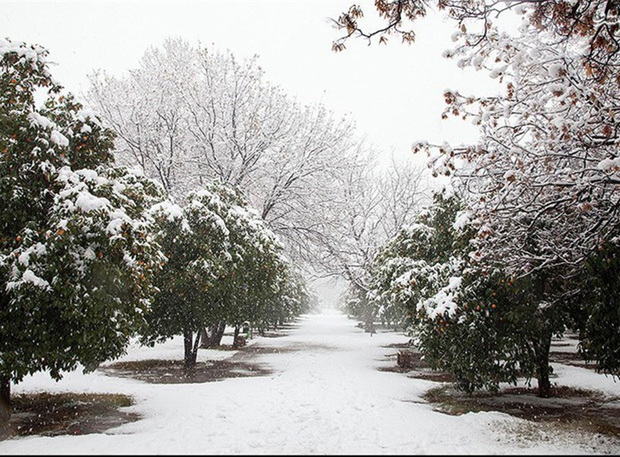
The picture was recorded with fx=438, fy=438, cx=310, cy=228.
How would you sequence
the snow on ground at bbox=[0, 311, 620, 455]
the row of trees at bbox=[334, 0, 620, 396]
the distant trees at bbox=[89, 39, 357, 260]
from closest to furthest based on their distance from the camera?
the snow on ground at bbox=[0, 311, 620, 455] → the row of trees at bbox=[334, 0, 620, 396] → the distant trees at bbox=[89, 39, 357, 260]

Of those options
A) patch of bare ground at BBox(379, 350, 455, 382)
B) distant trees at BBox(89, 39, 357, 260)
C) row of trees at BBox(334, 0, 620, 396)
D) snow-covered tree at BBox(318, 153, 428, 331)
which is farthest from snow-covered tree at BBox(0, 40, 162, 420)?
snow-covered tree at BBox(318, 153, 428, 331)

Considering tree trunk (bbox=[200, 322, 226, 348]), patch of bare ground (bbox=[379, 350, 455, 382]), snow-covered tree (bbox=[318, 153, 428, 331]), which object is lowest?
patch of bare ground (bbox=[379, 350, 455, 382])

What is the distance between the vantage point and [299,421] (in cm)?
649

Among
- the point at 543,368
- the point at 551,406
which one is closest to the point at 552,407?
the point at 551,406

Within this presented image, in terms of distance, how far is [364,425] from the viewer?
618 cm

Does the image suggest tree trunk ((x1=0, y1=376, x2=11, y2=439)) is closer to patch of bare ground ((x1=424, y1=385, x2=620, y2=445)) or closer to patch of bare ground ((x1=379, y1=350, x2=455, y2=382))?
patch of bare ground ((x1=424, y1=385, x2=620, y2=445))

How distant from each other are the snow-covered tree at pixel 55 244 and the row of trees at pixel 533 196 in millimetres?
4463

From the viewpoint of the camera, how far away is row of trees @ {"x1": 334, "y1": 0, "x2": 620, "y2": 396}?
19.4 feet

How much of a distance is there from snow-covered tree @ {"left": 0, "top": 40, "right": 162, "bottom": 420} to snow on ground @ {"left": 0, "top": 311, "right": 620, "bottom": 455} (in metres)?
1.32

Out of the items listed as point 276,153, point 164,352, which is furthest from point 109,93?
point 164,352

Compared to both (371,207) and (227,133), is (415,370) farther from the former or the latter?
(371,207)

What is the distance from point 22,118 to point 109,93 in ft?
46.6

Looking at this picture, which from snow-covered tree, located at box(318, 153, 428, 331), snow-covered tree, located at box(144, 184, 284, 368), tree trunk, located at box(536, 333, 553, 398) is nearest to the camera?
tree trunk, located at box(536, 333, 553, 398)

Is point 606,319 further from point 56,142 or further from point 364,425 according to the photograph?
point 56,142
